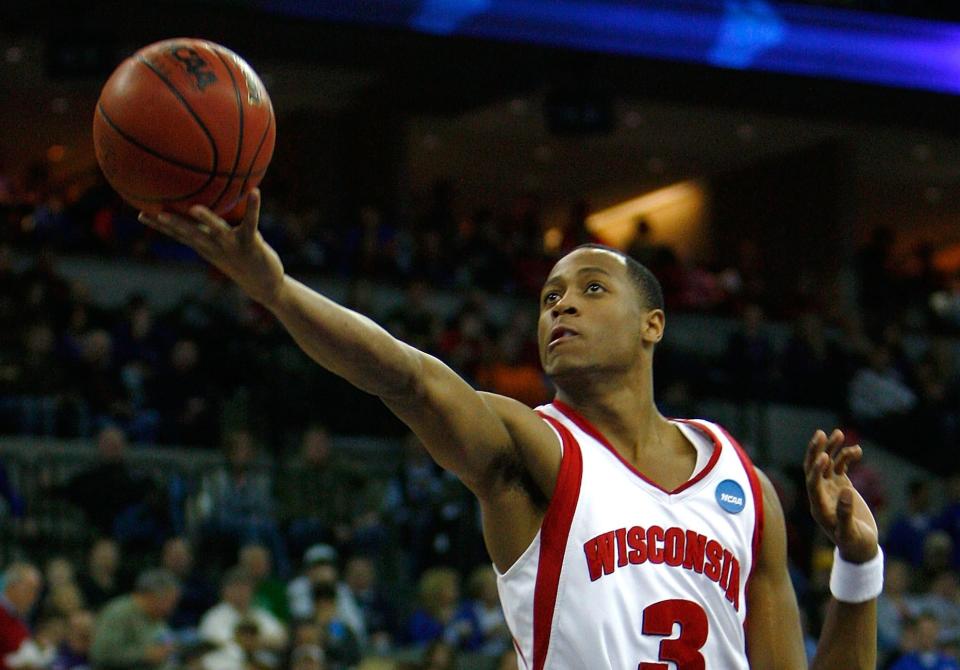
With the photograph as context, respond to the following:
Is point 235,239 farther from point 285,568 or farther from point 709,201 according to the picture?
point 709,201

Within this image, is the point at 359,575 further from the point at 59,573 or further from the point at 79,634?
the point at 79,634

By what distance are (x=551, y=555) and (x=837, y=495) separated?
783 millimetres

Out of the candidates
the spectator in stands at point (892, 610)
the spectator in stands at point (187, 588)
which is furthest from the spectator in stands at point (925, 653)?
the spectator in stands at point (187, 588)

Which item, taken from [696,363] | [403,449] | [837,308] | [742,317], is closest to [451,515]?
[403,449]

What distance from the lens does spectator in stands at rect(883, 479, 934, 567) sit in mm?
13398

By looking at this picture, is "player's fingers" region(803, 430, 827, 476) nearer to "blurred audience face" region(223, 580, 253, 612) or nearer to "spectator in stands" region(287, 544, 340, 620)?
"blurred audience face" region(223, 580, 253, 612)

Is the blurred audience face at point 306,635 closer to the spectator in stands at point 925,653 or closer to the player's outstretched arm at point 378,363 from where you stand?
the spectator in stands at point 925,653

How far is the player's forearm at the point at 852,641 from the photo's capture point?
4125mm

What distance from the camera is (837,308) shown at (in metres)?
20.9

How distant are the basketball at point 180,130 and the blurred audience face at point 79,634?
602 cm

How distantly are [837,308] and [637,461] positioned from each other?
57.2 feet

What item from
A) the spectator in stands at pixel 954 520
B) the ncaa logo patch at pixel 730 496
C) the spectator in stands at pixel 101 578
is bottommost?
the spectator in stands at pixel 954 520

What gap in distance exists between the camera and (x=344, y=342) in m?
3.35

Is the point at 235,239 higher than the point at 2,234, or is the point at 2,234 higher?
the point at 235,239
